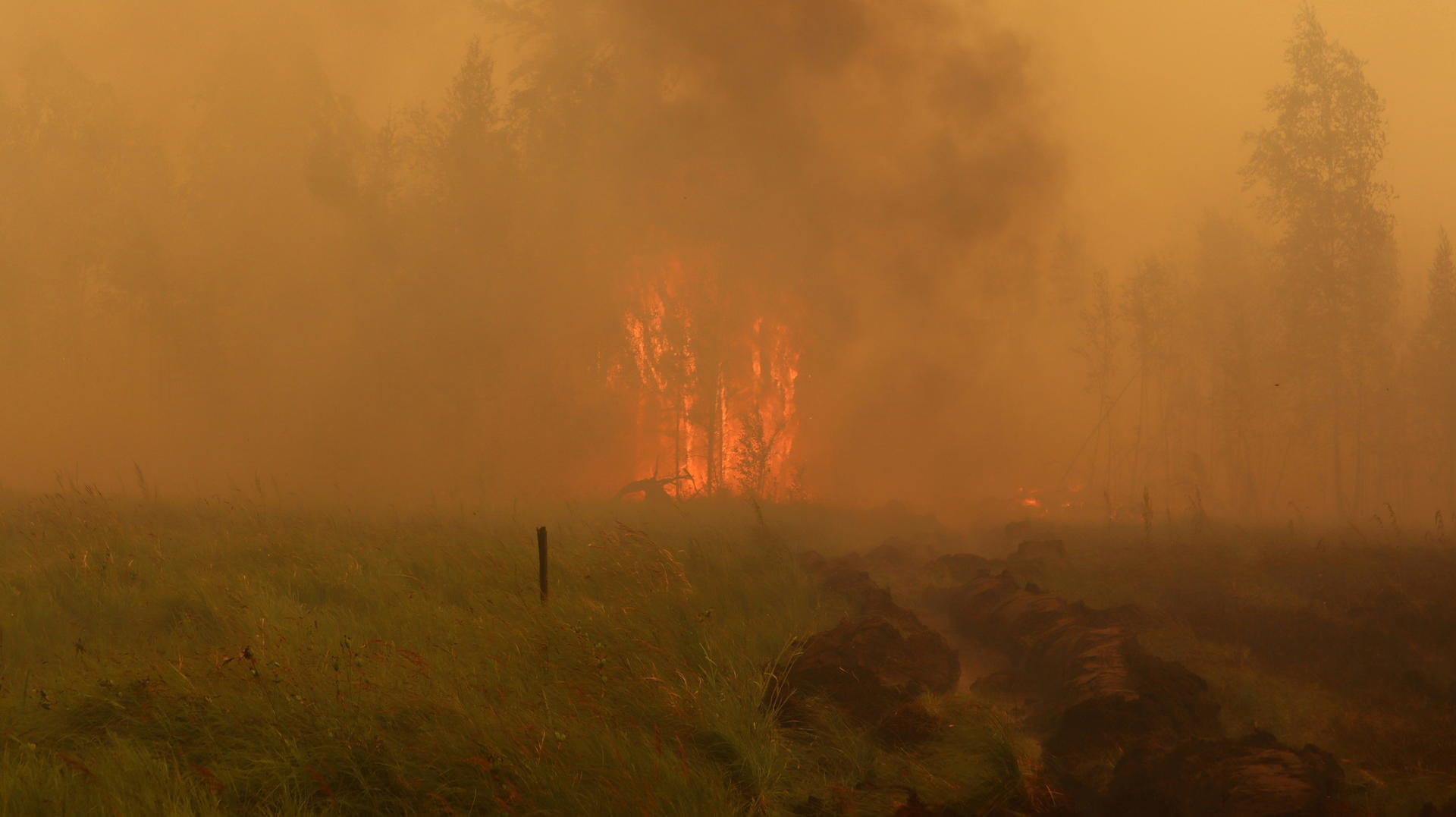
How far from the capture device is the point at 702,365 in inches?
979

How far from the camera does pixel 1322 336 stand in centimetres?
2477

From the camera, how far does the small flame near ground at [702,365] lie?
978 inches

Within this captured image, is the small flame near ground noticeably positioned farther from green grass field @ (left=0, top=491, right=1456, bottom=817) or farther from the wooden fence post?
the wooden fence post

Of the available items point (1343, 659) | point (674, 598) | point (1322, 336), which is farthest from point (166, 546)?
point (1322, 336)

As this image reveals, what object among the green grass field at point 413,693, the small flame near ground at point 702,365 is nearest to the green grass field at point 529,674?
the green grass field at point 413,693

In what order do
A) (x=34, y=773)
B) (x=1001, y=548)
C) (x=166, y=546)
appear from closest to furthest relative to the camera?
(x=34, y=773) → (x=166, y=546) → (x=1001, y=548)

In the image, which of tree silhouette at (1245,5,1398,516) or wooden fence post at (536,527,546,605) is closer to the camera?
wooden fence post at (536,527,546,605)

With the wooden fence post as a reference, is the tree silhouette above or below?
above

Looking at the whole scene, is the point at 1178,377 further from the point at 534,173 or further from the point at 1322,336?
the point at 534,173

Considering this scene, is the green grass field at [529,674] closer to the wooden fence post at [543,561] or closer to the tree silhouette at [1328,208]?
the wooden fence post at [543,561]

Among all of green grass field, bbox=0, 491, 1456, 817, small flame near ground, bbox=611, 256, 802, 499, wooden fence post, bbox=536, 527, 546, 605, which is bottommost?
Result: green grass field, bbox=0, 491, 1456, 817

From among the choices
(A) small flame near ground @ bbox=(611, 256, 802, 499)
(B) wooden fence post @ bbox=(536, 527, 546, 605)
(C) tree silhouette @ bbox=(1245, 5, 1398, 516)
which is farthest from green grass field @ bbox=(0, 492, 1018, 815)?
(C) tree silhouette @ bbox=(1245, 5, 1398, 516)

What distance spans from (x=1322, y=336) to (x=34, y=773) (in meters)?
30.0

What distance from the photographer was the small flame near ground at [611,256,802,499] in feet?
81.5
